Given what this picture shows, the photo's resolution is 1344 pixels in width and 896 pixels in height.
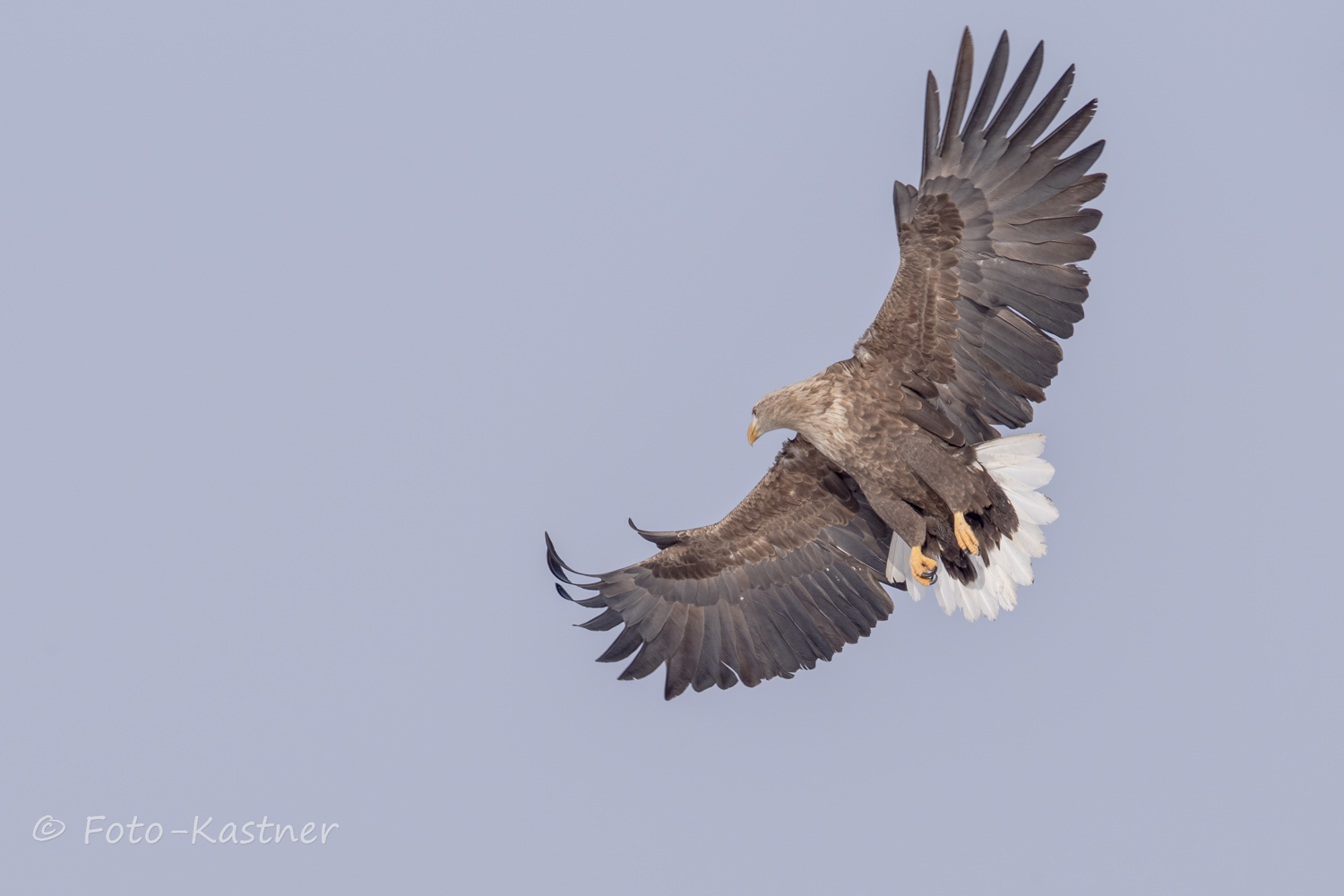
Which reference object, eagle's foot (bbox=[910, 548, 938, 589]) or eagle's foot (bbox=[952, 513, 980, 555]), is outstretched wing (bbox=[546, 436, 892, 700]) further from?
eagle's foot (bbox=[952, 513, 980, 555])

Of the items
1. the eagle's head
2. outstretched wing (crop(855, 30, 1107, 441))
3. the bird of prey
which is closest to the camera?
outstretched wing (crop(855, 30, 1107, 441))

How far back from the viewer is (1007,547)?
918 centimetres

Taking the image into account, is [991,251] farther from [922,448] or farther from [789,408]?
[789,408]

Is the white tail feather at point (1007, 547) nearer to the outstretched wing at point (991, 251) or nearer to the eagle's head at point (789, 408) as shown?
the outstretched wing at point (991, 251)

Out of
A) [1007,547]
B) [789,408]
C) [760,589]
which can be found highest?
[789,408]

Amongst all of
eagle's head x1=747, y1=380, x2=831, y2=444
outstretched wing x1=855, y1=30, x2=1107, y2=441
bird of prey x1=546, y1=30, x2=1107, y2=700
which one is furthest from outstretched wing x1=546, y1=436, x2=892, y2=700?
outstretched wing x1=855, y1=30, x2=1107, y2=441

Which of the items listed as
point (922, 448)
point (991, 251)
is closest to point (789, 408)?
point (922, 448)

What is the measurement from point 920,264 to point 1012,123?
93 centimetres

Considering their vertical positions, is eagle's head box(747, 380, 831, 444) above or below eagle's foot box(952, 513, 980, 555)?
above

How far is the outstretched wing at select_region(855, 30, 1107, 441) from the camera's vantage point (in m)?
7.58

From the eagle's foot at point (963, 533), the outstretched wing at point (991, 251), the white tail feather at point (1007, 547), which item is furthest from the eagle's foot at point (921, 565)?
the outstretched wing at point (991, 251)

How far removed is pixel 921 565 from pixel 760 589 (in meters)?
1.19

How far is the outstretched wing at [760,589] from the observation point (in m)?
9.50

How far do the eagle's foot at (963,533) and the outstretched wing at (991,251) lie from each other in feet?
2.49
